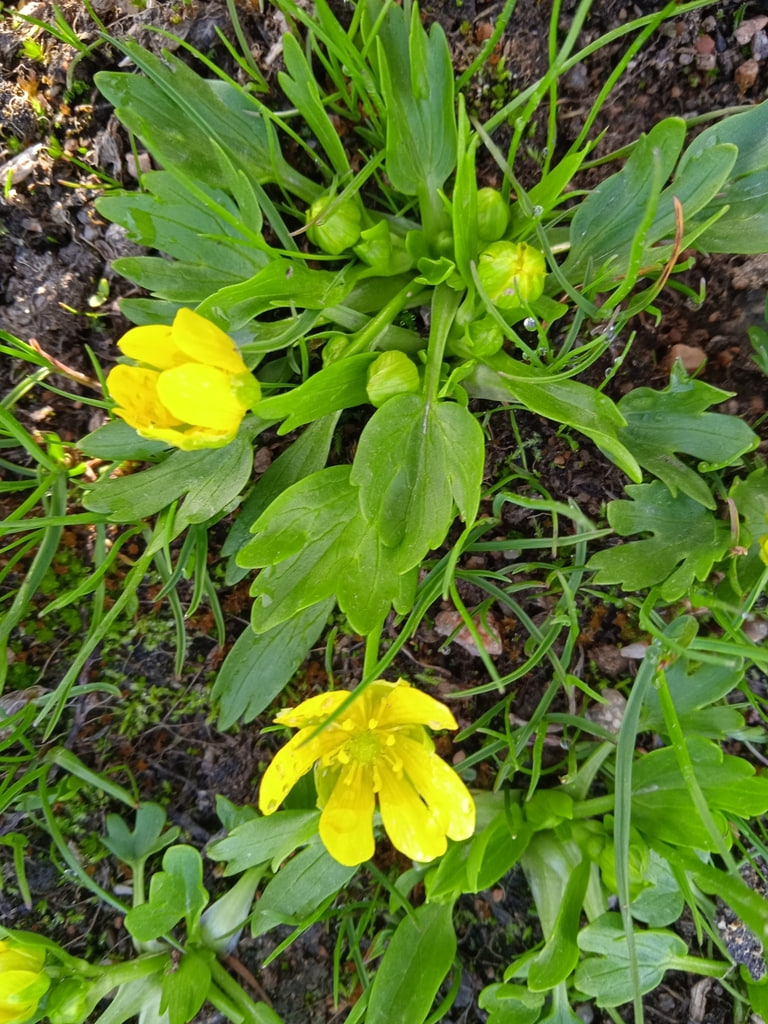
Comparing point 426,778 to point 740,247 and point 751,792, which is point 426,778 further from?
point 740,247

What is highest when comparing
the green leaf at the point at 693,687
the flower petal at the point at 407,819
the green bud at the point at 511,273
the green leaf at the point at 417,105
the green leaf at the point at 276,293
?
the green leaf at the point at 417,105

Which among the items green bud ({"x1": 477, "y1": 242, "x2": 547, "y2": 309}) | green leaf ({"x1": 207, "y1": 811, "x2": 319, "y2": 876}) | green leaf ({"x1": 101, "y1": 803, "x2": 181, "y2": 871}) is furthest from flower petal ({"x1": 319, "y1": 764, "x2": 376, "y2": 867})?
green bud ({"x1": 477, "y1": 242, "x2": 547, "y2": 309})

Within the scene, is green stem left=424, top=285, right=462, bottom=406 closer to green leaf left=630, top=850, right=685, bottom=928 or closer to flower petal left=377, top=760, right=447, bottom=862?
flower petal left=377, top=760, right=447, bottom=862

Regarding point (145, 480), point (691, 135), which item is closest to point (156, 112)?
point (145, 480)

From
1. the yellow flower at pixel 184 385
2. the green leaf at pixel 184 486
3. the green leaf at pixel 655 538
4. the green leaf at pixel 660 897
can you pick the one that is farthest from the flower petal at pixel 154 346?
the green leaf at pixel 660 897

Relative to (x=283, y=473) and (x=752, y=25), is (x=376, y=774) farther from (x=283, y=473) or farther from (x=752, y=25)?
(x=752, y=25)

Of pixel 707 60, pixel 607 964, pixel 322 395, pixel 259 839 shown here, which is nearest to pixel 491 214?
pixel 322 395

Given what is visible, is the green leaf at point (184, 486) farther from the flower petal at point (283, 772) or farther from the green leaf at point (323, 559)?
the flower petal at point (283, 772)
